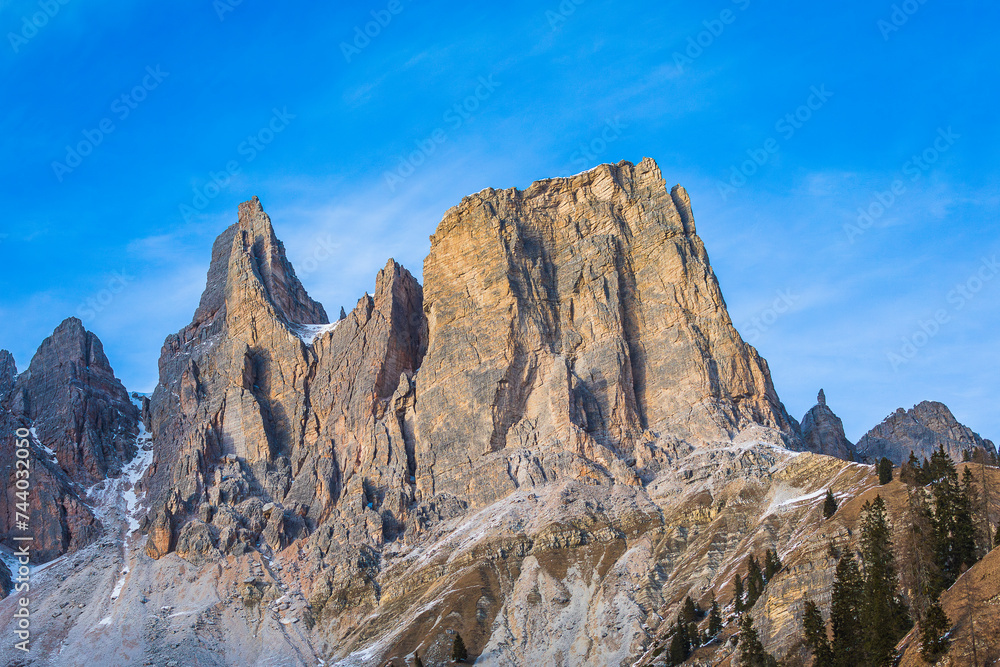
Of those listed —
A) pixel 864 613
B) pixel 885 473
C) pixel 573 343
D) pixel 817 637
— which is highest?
pixel 573 343

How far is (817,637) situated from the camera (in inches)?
3489

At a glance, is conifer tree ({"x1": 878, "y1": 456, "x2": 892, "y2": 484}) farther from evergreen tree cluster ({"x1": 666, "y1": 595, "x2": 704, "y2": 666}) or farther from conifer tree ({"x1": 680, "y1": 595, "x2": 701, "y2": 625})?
conifer tree ({"x1": 680, "y1": 595, "x2": 701, "y2": 625})

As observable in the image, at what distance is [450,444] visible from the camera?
174000mm

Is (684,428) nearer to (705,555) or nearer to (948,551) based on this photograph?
(705,555)

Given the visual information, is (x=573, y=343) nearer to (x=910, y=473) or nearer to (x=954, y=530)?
(x=910, y=473)

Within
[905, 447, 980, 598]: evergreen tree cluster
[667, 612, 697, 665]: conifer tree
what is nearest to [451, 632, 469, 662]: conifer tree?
[667, 612, 697, 665]: conifer tree

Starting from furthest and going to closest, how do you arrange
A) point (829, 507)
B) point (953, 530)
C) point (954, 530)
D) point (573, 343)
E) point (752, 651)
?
point (573, 343) < point (829, 507) < point (752, 651) < point (953, 530) < point (954, 530)

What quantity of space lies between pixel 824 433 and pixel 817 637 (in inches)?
4058

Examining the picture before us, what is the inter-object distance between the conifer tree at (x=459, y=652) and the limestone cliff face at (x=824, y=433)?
74.8 m

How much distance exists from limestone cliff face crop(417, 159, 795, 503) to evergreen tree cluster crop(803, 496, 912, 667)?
221ft

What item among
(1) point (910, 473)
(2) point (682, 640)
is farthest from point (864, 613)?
(1) point (910, 473)

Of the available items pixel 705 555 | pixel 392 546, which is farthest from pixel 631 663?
pixel 392 546

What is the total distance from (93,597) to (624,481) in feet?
278

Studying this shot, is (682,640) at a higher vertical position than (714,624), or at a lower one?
lower
